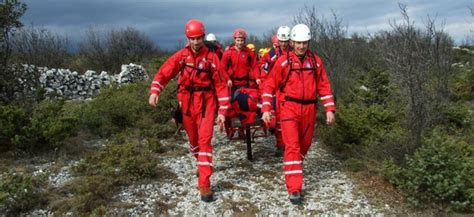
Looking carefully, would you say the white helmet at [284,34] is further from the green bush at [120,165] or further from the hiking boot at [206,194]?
the hiking boot at [206,194]

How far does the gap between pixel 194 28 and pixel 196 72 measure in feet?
1.94

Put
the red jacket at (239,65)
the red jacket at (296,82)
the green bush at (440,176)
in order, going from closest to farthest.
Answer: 1. the green bush at (440,176)
2. the red jacket at (296,82)
3. the red jacket at (239,65)

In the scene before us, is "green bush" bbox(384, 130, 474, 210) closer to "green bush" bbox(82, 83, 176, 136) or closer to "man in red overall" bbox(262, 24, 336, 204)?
"man in red overall" bbox(262, 24, 336, 204)

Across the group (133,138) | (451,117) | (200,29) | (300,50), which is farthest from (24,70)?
(451,117)

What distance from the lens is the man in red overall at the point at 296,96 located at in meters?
5.23

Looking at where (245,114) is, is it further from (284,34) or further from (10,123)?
(10,123)

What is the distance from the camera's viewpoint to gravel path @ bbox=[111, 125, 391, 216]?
513cm

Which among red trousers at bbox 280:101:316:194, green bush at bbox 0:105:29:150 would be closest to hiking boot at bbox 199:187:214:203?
red trousers at bbox 280:101:316:194

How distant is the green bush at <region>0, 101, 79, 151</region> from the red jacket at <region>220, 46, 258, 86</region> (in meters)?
3.13

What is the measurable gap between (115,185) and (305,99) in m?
2.87

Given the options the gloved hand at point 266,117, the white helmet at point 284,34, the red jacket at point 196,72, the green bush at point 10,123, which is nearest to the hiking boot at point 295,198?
the gloved hand at point 266,117

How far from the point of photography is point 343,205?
17.1 feet

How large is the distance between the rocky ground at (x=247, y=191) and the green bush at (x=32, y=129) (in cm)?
80

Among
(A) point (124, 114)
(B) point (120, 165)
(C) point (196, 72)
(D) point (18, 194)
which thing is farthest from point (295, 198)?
(A) point (124, 114)
